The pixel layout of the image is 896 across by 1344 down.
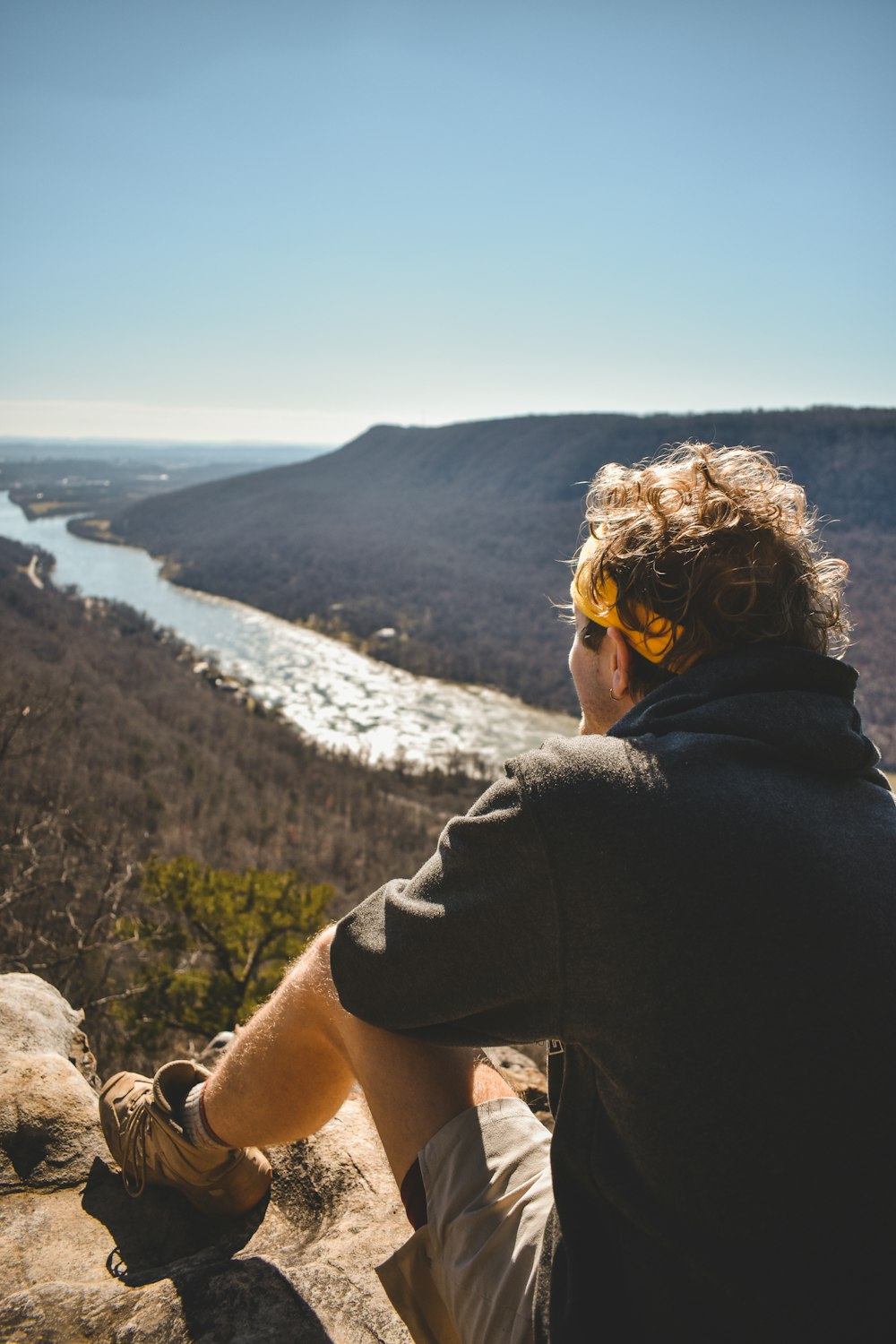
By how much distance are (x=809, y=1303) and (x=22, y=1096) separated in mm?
2420

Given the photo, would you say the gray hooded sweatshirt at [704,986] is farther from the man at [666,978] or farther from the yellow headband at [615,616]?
the yellow headband at [615,616]

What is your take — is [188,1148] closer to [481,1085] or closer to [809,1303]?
[481,1085]

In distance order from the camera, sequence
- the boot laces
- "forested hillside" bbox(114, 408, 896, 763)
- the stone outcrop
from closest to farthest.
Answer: the stone outcrop, the boot laces, "forested hillside" bbox(114, 408, 896, 763)

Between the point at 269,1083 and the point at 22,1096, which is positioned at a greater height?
the point at 269,1083

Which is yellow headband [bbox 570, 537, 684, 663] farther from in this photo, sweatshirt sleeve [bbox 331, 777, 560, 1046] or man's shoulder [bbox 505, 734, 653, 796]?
sweatshirt sleeve [bbox 331, 777, 560, 1046]

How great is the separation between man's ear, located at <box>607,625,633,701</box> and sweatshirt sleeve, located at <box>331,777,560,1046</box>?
1.16 feet

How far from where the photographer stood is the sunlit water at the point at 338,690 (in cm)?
5497

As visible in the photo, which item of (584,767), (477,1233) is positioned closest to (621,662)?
(584,767)

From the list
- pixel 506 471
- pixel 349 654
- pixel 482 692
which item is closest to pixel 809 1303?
pixel 482 692

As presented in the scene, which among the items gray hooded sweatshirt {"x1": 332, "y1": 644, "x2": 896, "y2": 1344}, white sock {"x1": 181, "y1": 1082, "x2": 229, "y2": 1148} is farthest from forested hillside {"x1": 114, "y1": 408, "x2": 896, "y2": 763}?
gray hooded sweatshirt {"x1": 332, "y1": 644, "x2": 896, "y2": 1344}

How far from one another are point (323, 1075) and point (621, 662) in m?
1.12

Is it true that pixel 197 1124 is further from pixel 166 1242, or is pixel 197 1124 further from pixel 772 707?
pixel 772 707

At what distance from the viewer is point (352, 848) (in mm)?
35281

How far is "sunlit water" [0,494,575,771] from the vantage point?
54969 mm
